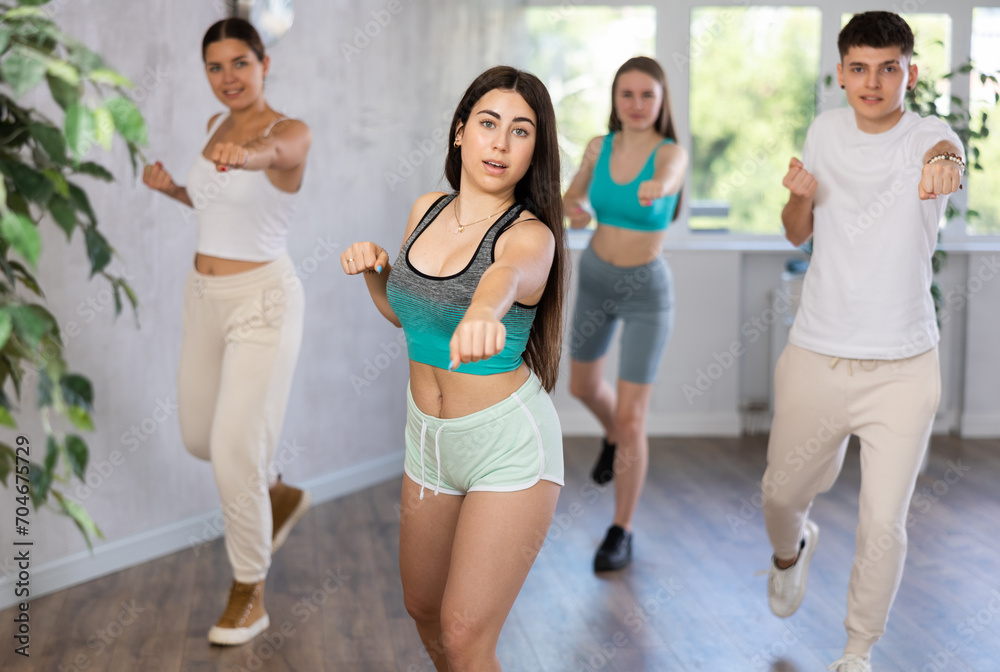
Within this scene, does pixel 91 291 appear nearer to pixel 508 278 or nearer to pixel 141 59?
pixel 141 59

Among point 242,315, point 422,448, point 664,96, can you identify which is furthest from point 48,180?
point 664,96

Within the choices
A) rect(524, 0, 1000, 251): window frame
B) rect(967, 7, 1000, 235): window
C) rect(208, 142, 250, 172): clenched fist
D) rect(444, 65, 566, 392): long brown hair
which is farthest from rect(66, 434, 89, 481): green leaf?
rect(967, 7, 1000, 235): window

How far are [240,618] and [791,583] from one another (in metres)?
1.57

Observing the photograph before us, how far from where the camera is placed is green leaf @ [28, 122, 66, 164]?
1.21m

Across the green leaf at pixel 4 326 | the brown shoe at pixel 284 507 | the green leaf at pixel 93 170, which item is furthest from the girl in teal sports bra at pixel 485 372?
the brown shoe at pixel 284 507

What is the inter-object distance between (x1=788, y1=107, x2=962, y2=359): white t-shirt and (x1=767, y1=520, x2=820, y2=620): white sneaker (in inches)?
26.2

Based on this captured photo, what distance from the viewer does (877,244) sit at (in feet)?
7.88

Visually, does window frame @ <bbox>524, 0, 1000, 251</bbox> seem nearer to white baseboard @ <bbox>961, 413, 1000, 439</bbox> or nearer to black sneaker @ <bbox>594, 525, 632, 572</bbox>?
white baseboard @ <bbox>961, 413, 1000, 439</bbox>

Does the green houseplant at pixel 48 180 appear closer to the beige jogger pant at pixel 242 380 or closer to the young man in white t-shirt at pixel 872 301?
the beige jogger pant at pixel 242 380

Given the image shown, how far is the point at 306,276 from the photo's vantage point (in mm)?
4109

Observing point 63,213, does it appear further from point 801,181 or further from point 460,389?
point 801,181

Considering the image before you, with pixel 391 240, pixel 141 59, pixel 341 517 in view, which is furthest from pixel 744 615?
pixel 141 59

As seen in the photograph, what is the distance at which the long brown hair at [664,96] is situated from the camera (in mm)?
3277

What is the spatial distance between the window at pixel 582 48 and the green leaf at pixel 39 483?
14.3 ft
